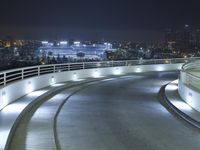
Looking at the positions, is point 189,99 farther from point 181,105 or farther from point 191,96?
point 181,105

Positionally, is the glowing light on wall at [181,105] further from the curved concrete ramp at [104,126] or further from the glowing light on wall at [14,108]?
the glowing light on wall at [14,108]

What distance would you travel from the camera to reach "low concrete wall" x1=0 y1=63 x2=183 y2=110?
51.7 feet

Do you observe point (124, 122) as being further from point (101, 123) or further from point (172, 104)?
point (172, 104)

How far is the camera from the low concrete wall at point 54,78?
15.8 meters

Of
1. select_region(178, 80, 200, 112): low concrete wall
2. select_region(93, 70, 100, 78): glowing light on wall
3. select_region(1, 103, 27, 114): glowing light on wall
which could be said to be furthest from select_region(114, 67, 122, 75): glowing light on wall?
select_region(1, 103, 27, 114): glowing light on wall

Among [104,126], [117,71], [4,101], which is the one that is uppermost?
[4,101]

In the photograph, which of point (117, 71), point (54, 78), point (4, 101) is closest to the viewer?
point (4, 101)

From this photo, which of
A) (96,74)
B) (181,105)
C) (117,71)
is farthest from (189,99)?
(117,71)

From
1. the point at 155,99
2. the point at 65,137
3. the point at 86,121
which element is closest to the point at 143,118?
the point at 86,121

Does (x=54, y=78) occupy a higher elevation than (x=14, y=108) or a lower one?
higher

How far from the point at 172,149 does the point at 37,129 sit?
4.21 m

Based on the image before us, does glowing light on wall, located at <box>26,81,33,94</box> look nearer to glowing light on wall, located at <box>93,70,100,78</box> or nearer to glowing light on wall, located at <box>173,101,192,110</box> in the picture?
glowing light on wall, located at <box>173,101,192,110</box>

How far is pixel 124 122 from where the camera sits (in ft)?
43.4

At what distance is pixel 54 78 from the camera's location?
25.9m
